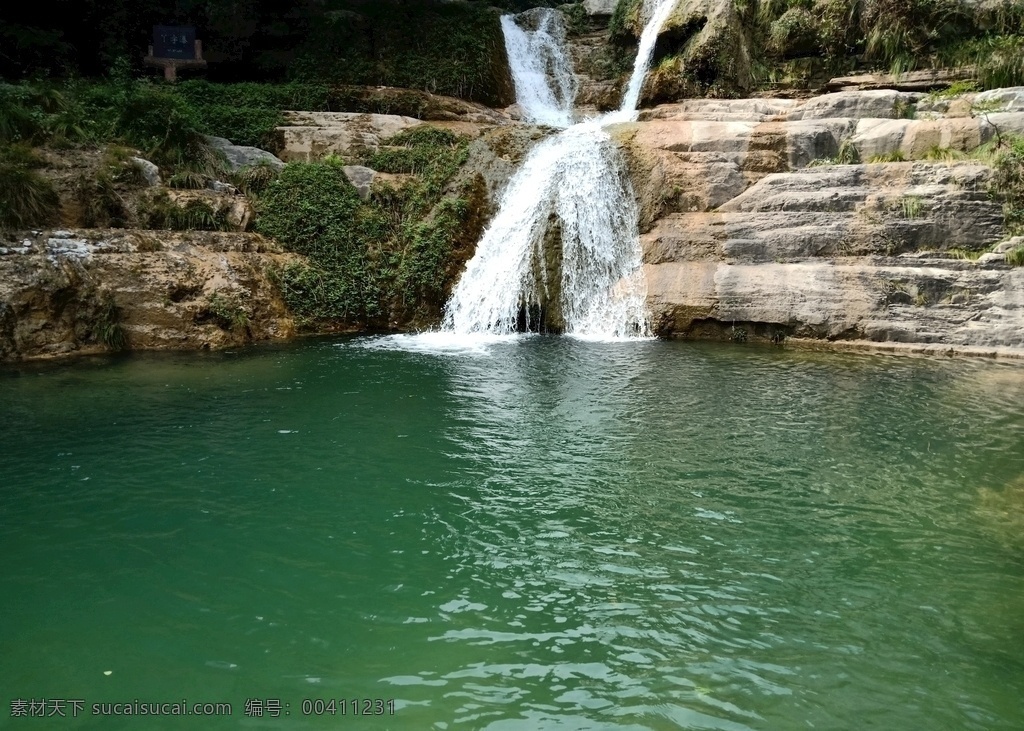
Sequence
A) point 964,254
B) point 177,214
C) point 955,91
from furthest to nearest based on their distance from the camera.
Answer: point 955,91 < point 177,214 < point 964,254

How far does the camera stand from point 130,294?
12.4 metres

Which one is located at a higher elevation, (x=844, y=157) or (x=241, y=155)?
(x=241, y=155)

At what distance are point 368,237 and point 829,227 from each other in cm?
885

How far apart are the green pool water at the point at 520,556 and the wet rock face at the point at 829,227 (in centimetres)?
355

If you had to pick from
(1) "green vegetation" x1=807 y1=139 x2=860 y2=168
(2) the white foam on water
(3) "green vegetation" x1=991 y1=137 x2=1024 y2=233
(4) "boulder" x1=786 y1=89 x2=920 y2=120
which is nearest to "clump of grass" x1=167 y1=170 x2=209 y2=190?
(2) the white foam on water

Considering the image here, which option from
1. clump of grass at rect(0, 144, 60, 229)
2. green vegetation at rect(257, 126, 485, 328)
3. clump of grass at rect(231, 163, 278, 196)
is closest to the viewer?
clump of grass at rect(0, 144, 60, 229)

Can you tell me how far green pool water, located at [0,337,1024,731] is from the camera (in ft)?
11.8

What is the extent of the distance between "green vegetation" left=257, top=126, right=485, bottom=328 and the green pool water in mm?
5416

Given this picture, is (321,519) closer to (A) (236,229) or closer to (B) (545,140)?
(A) (236,229)

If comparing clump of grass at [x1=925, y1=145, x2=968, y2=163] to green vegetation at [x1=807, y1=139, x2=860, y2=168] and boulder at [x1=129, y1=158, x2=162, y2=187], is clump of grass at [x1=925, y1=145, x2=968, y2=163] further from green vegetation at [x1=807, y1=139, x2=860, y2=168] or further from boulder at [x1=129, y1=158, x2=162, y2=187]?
boulder at [x1=129, y1=158, x2=162, y2=187]

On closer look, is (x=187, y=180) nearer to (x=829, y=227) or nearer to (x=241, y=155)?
(x=241, y=155)

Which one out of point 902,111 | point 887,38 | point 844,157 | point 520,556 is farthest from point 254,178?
point 887,38

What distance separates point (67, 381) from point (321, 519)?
631 centimetres

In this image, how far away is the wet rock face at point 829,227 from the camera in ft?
40.2
